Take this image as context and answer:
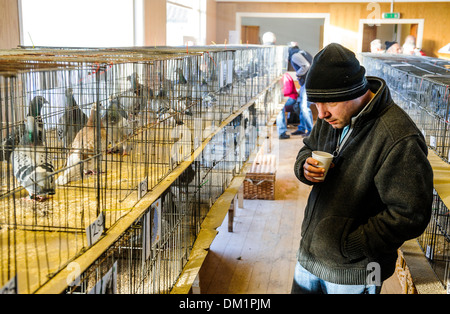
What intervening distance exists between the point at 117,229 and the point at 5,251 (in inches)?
14.8

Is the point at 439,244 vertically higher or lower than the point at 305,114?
lower

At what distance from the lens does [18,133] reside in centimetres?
199

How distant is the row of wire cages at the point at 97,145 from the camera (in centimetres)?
149

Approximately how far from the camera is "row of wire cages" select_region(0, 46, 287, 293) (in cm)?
149

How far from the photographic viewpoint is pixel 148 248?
76.0 inches

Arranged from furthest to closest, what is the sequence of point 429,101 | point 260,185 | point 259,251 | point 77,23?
point 260,185 < point 77,23 < point 259,251 < point 429,101

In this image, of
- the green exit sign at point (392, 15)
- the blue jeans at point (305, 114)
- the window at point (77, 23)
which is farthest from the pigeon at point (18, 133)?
the green exit sign at point (392, 15)

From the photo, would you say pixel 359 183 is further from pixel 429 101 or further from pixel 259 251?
pixel 259 251

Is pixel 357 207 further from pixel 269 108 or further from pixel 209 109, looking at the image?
pixel 269 108

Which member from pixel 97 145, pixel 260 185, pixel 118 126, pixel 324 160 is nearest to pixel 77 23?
pixel 260 185

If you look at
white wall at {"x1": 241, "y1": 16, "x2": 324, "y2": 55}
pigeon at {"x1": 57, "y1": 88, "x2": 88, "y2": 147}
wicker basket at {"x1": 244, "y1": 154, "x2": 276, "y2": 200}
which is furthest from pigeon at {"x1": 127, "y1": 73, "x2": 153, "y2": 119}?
white wall at {"x1": 241, "y1": 16, "x2": 324, "y2": 55}

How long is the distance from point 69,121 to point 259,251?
91.8 inches

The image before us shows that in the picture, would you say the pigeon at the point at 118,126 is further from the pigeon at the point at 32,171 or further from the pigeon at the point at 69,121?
the pigeon at the point at 32,171

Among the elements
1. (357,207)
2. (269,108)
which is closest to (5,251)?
(357,207)
